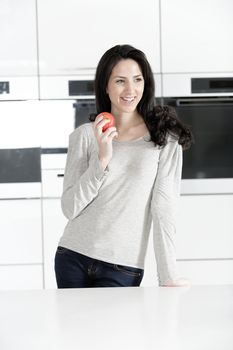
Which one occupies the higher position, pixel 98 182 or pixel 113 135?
pixel 113 135

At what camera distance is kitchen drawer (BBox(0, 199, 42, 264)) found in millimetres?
3455

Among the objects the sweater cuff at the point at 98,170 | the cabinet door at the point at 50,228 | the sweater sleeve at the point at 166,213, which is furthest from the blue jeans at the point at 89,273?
the cabinet door at the point at 50,228

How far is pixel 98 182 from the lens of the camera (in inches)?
72.9

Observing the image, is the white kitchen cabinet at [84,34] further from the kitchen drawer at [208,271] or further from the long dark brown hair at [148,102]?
the long dark brown hair at [148,102]

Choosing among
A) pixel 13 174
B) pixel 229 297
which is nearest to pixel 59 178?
pixel 13 174

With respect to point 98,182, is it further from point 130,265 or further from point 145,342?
point 145,342

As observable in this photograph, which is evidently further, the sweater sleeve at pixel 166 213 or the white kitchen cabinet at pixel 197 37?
the white kitchen cabinet at pixel 197 37

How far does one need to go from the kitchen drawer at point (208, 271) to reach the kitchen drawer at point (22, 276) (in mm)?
781

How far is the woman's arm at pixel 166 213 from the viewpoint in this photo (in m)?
1.80

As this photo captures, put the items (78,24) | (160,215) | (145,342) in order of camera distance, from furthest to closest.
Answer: (78,24)
(160,215)
(145,342)

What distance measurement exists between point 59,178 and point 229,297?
211 cm

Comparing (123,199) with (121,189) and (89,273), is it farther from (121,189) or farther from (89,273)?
(89,273)

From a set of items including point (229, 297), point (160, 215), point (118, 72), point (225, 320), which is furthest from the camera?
point (118, 72)

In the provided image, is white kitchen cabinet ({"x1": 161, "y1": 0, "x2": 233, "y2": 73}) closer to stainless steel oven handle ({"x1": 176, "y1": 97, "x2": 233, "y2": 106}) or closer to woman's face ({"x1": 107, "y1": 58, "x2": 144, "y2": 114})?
stainless steel oven handle ({"x1": 176, "y1": 97, "x2": 233, "y2": 106})
